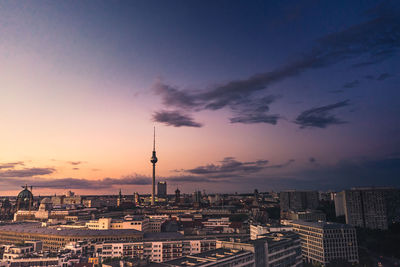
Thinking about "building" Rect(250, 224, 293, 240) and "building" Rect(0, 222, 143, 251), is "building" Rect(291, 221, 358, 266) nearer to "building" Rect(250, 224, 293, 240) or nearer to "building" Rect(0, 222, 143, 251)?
"building" Rect(250, 224, 293, 240)

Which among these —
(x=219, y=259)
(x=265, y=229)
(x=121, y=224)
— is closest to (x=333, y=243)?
(x=265, y=229)

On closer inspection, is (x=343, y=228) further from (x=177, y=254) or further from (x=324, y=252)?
(x=177, y=254)

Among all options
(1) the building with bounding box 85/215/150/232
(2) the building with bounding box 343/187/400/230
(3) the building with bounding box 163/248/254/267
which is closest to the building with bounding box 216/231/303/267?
(3) the building with bounding box 163/248/254/267

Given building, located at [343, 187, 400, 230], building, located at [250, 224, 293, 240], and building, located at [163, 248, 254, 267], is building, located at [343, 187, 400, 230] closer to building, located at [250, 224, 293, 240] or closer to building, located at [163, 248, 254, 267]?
building, located at [250, 224, 293, 240]

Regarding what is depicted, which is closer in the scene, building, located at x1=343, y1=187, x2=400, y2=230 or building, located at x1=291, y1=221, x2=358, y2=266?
building, located at x1=291, y1=221, x2=358, y2=266

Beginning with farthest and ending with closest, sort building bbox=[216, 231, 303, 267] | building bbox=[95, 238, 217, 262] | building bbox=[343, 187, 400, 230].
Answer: building bbox=[343, 187, 400, 230], building bbox=[95, 238, 217, 262], building bbox=[216, 231, 303, 267]

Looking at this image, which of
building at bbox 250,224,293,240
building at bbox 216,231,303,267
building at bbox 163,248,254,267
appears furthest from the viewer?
building at bbox 250,224,293,240

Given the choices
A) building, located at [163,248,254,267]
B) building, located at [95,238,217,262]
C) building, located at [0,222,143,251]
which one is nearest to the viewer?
building, located at [163,248,254,267]

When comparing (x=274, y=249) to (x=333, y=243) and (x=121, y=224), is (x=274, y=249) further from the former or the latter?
(x=121, y=224)

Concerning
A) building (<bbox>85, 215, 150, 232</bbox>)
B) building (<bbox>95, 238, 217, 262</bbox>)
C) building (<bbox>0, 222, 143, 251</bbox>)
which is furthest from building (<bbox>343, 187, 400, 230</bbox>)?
building (<bbox>0, 222, 143, 251</bbox>)

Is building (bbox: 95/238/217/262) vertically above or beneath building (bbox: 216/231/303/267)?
beneath
